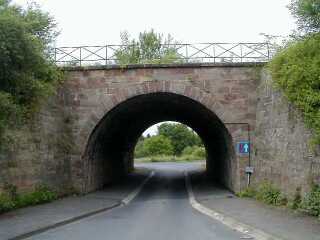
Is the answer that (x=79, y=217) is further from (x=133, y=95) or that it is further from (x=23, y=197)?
(x=133, y=95)

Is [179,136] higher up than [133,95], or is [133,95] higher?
[133,95]

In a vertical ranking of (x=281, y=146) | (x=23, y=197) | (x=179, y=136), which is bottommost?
(x=23, y=197)

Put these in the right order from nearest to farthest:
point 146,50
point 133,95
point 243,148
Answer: point 243,148, point 133,95, point 146,50

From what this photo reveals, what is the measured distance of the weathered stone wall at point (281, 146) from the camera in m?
14.1

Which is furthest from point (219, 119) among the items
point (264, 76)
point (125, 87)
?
point (125, 87)

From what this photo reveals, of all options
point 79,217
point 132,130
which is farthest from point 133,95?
point 132,130

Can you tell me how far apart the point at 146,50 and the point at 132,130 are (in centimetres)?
794

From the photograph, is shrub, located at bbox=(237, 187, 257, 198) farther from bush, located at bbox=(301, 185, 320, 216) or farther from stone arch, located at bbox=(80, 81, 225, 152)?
bush, located at bbox=(301, 185, 320, 216)

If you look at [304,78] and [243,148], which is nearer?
[304,78]

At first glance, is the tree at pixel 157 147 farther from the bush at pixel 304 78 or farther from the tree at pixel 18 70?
the bush at pixel 304 78

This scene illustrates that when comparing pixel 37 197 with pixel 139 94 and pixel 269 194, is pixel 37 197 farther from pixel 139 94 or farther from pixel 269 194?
pixel 269 194

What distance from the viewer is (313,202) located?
1294 centimetres

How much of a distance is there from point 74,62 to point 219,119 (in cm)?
658

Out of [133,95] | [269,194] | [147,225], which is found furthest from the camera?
[133,95]
